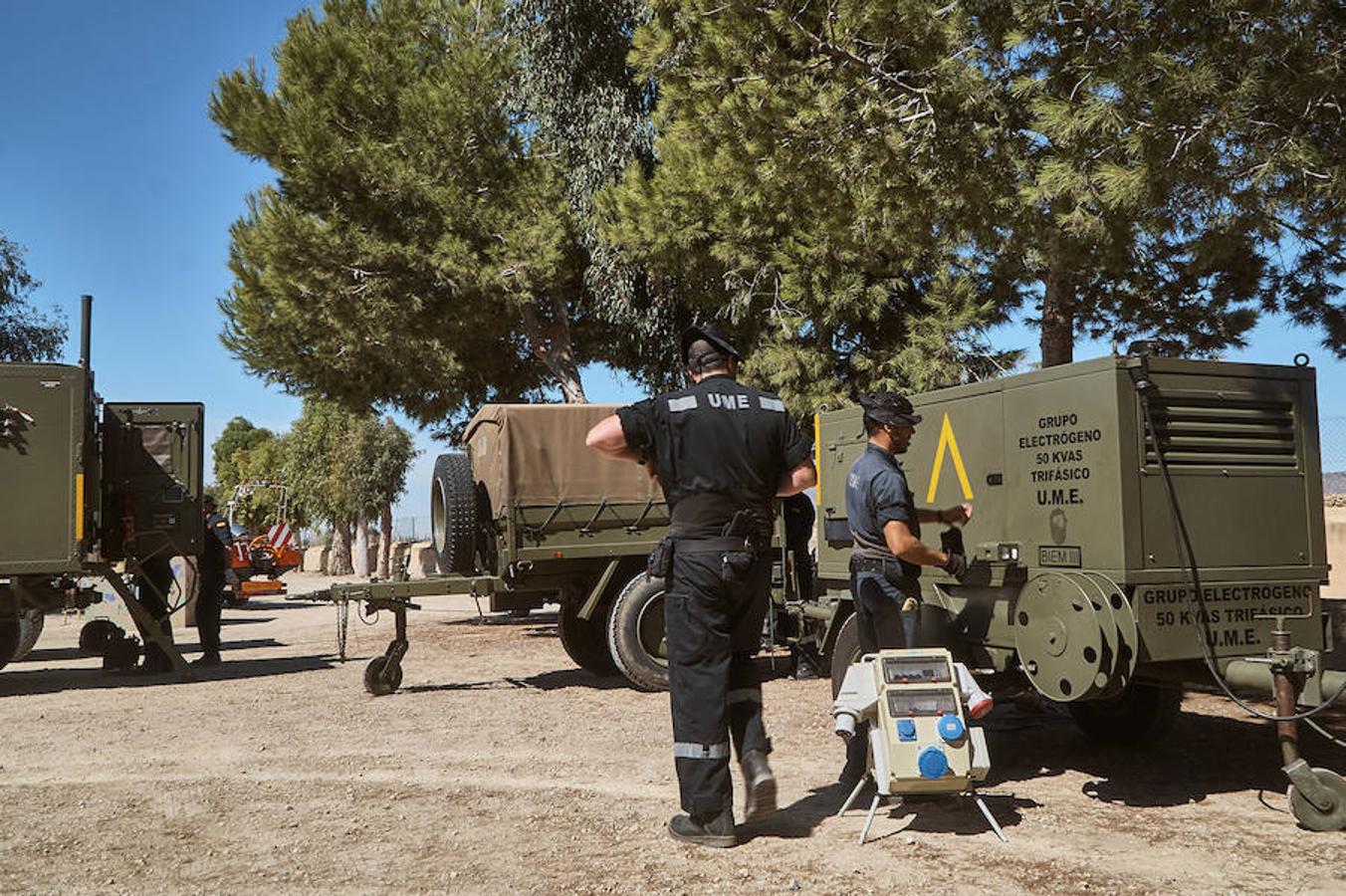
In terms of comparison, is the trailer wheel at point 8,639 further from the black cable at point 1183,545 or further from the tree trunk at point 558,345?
the black cable at point 1183,545

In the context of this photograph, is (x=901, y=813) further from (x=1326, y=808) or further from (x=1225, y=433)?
(x=1225, y=433)

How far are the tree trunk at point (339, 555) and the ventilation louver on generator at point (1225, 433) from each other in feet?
117

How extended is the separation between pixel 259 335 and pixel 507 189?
4.73m

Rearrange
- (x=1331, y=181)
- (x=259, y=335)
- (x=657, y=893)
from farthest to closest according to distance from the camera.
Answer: (x=259, y=335) → (x=1331, y=181) → (x=657, y=893)

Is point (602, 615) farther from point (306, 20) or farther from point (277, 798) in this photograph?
point (306, 20)

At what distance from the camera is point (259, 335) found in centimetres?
1795

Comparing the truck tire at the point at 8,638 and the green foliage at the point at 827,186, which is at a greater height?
the green foliage at the point at 827,186

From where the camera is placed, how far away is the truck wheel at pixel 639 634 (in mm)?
9203

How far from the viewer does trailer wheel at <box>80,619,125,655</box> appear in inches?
457

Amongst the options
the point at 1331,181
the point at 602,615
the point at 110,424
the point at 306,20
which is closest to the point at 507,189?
the point at 306,20

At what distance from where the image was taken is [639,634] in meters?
9.29

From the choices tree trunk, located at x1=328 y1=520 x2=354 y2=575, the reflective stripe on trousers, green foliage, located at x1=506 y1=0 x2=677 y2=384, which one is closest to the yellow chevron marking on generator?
the reflective stripe on trousers

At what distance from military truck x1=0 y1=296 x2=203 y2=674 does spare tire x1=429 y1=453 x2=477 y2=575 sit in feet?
10.2

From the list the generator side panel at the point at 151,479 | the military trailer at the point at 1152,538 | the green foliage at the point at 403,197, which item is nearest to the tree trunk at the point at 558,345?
the green foliage at the point at 403,197
